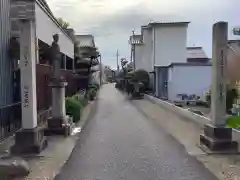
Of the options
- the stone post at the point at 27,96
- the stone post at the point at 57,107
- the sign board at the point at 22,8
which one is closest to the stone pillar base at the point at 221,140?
the stone post at the point at 27,96

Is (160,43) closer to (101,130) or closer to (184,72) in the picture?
(184,72)

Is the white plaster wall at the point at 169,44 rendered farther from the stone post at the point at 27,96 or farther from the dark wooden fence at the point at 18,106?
the stone post at the point at 27,96

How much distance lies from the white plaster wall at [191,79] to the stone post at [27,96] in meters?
19.0

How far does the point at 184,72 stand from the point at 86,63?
1434cm

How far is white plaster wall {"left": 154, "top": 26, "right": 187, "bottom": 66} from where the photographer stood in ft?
128

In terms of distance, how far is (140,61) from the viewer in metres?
46.2

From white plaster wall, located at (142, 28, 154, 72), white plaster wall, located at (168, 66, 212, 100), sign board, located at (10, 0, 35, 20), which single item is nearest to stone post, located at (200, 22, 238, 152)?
sign board, located at (10, 0, 35, 20)

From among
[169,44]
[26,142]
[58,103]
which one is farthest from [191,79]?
[26,142]

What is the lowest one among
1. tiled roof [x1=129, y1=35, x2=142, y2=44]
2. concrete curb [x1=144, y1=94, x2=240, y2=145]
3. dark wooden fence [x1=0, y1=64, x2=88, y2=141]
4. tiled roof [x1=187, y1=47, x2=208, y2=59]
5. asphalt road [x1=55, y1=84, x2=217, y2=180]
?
asphalt road [x1=55, y1=84, x2=217, y2=180]

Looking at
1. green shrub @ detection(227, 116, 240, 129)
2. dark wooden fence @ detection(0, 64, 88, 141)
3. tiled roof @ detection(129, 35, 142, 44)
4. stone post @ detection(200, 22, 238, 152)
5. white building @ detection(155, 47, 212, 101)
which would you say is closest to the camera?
stone post @ detection(200, 22, 238, 152)

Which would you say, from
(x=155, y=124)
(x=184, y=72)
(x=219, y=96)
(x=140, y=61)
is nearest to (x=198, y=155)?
(x=219, y=96)

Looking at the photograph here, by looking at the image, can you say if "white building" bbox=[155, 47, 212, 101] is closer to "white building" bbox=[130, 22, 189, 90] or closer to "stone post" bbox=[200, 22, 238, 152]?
"white building" bbox=[130, 22, 189, 90]

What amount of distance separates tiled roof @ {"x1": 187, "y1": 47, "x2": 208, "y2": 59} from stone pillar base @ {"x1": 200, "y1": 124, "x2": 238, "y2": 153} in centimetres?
3413

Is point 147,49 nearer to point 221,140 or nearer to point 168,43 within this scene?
point 168,43
